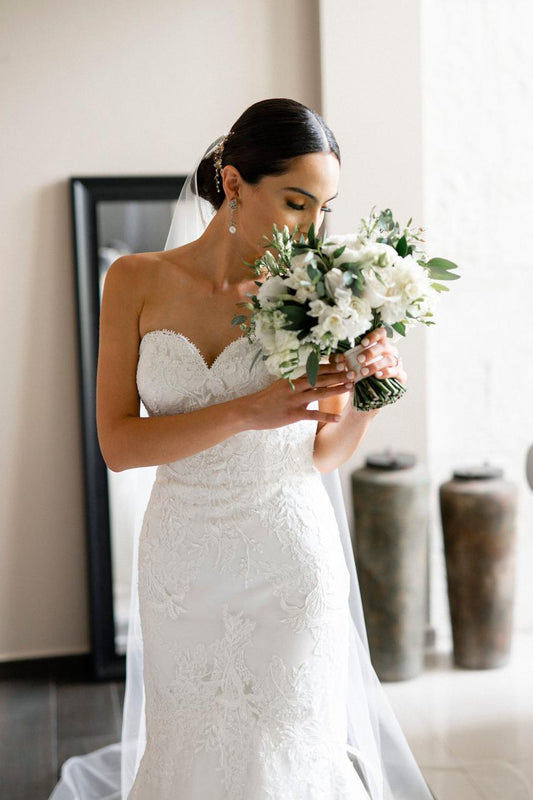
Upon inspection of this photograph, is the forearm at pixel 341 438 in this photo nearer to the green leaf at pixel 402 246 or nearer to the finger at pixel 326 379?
the finger at pixel 326 379

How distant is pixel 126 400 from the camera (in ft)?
6.60

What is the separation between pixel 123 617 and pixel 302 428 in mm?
2313

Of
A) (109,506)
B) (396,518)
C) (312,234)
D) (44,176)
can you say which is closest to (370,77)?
(44,176)

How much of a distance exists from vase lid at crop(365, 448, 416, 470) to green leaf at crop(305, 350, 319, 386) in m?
2.27

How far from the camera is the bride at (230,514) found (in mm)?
1921

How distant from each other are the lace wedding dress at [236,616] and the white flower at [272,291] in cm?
32

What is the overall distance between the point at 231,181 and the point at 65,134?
2121 millimetres

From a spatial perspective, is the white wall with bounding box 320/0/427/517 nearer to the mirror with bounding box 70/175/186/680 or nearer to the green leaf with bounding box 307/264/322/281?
the mirror with bounding box 70/175/186/680

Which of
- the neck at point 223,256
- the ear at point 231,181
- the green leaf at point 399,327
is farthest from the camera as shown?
the neck at point 223,256

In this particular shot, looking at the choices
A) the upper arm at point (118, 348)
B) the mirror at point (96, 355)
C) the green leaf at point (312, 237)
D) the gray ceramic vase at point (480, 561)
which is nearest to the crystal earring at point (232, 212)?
the upper arm at point (118, 348)

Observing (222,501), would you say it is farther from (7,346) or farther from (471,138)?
(471,138)

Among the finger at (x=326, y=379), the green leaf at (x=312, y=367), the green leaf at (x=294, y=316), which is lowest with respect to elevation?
the finger at (x=326, y=379)

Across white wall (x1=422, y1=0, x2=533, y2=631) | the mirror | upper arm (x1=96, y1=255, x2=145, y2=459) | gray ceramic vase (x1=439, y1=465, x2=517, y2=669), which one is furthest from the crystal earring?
white wall (x1=422, y1=0, x2=533, y2=631)

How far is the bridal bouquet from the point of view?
5.43ft
